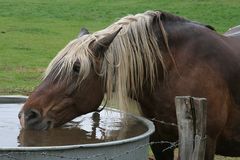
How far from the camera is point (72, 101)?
399cm

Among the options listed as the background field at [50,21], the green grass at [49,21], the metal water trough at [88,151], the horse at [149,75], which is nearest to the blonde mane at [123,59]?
the horse at [149,75]

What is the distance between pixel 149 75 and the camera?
4.18 meters

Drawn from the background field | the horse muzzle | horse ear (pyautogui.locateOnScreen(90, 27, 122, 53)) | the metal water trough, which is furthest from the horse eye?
the background field

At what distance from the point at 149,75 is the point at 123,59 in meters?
0.25

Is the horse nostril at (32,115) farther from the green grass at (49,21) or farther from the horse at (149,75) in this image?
the green grass at (49,21)

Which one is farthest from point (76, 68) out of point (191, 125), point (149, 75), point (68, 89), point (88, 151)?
point (191, 125)

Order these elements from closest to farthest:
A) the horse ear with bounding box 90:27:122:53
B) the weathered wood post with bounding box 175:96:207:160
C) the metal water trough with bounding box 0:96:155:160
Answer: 1. the metal water trough with bounding box 0:96:155:160
2. the weathered wood post with bounding box 175:96:207:160
3. the horse ear with bounding box 90:27:122:53

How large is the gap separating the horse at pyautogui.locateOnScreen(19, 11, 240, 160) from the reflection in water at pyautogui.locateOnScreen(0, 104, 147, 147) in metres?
0.10

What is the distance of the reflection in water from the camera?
393 centimetres

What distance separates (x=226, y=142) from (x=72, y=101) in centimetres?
130

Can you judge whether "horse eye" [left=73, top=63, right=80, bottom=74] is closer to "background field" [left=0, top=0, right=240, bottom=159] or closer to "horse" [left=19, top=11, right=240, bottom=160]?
"horse" [left=19, top=11, right=240, bottom=160]

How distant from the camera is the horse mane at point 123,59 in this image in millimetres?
3949

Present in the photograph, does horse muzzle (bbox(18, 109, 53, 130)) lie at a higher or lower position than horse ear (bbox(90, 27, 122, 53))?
lower

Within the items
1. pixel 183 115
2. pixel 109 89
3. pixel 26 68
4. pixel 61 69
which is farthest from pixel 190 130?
pixel 26 68
